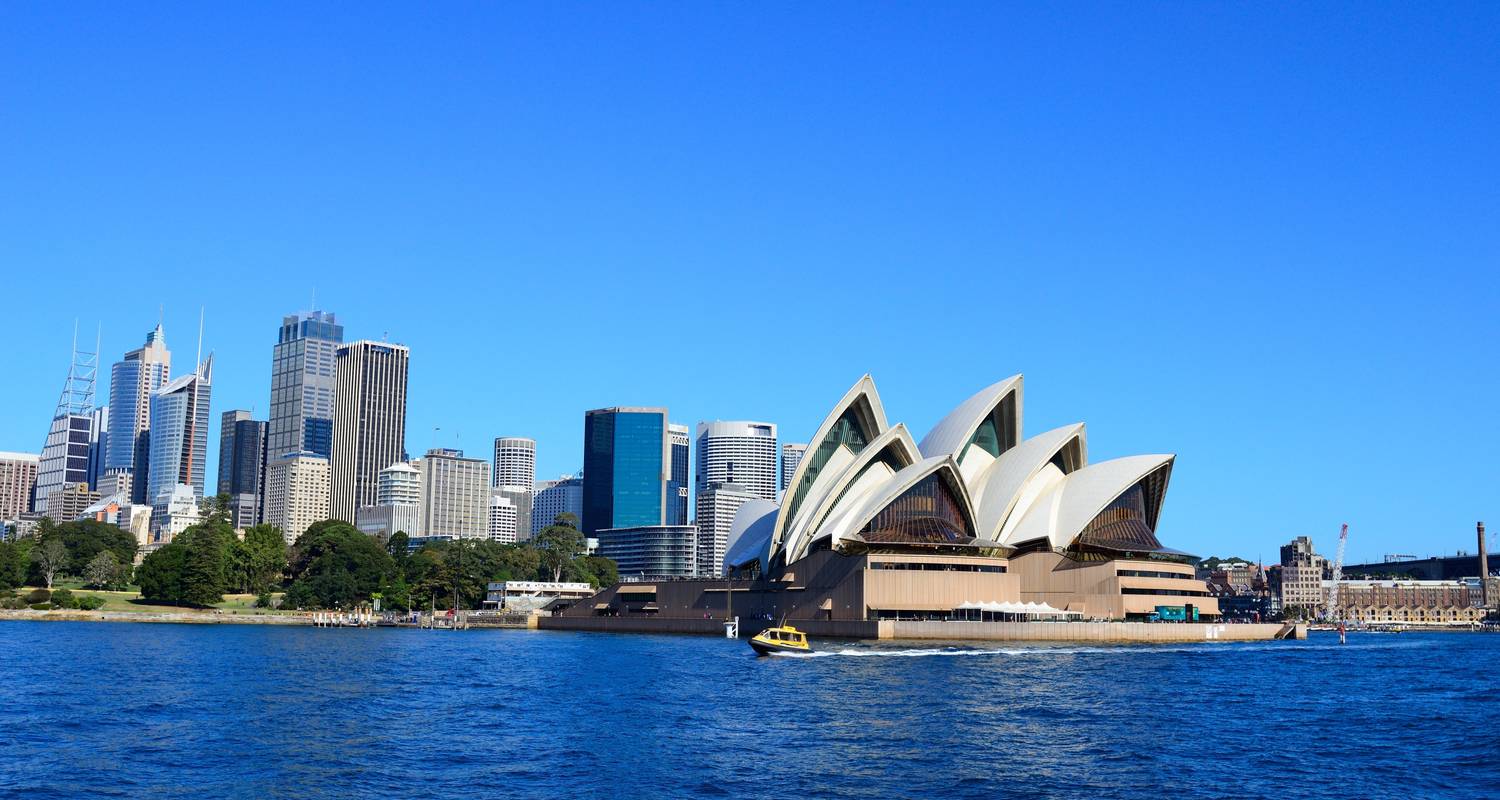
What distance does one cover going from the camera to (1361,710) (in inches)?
1929

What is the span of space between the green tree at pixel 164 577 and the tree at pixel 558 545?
134 ft

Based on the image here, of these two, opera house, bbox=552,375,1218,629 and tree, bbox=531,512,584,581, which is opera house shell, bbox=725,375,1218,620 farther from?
tree, bbox=531,512,584,581

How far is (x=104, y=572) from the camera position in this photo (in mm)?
159625

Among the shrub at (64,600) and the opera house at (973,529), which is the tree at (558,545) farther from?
the opera house at (973,529)

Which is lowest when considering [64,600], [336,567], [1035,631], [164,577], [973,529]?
[1035,631]

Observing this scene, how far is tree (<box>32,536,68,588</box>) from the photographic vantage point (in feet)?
520

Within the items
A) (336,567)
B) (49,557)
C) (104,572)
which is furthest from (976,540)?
(49,557)

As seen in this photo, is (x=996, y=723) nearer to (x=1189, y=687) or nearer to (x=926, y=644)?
(x=1189, y=687)

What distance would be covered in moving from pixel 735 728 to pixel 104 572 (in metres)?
139

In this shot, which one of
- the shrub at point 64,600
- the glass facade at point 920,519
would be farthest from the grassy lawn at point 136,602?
the glass facade at point 920,519

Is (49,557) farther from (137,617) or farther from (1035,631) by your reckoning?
(1035,631)

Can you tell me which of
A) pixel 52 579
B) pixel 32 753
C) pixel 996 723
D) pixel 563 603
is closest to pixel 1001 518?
pixel 563 603

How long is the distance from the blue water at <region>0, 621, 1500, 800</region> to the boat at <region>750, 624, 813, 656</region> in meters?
1.43

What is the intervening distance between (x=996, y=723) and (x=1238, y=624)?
74.2 m
